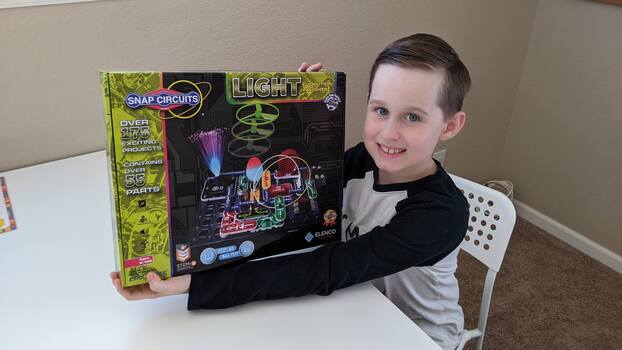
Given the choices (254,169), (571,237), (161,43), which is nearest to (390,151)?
(254,169)

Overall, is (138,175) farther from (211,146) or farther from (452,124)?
(452,124)

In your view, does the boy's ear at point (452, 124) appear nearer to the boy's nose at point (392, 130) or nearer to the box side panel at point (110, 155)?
the boy's nose at point (392, 130)

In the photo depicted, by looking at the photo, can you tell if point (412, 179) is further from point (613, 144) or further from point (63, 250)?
point (613, 144)

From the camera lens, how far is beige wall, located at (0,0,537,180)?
1173 mm

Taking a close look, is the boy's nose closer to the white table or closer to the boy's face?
the boy's face

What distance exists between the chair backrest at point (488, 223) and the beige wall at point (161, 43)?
2.14 ft

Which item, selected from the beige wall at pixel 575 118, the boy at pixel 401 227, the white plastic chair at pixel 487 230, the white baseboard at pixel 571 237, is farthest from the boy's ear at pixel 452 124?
the white baseboard at pixel 571 237

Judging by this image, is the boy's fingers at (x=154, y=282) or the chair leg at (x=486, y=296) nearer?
the boy's fingers at (x=154, y=282)

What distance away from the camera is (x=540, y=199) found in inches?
88.1

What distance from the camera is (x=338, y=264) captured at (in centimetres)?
80

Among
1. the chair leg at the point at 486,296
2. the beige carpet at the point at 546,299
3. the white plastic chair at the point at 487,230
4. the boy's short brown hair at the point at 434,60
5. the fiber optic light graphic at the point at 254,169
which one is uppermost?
the boy's short brown hair at the point at 434,60

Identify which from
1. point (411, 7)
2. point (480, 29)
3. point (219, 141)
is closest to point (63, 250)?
point (219, 141)

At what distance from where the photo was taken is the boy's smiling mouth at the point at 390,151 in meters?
0.87

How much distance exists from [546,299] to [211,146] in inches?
61.2
